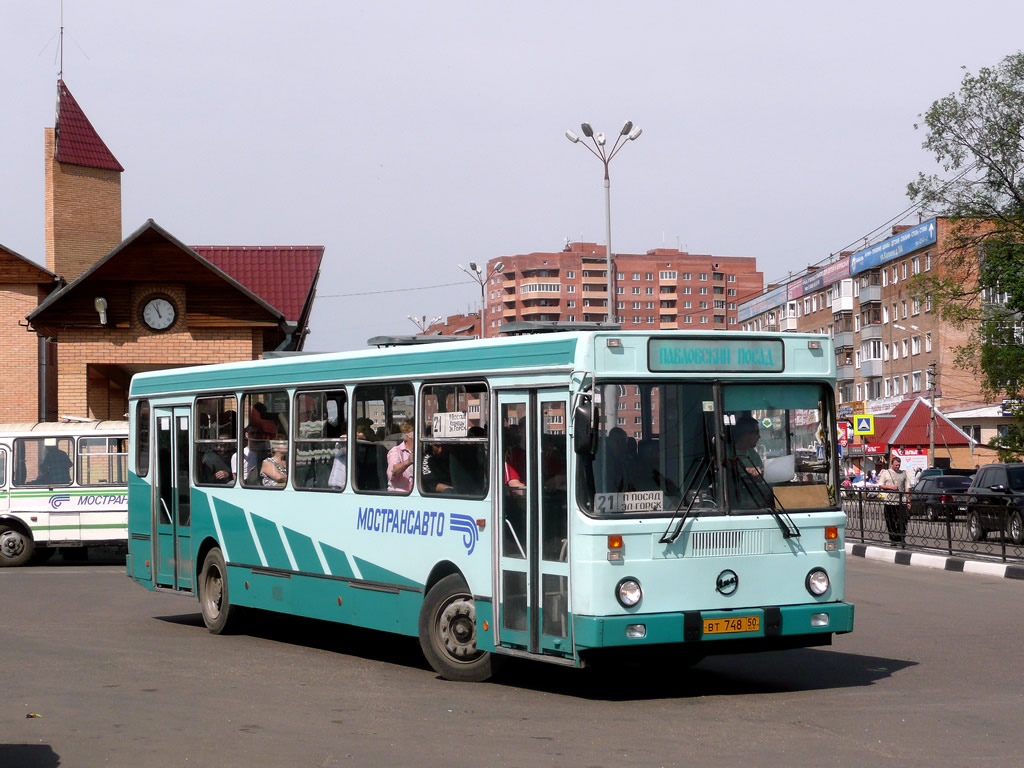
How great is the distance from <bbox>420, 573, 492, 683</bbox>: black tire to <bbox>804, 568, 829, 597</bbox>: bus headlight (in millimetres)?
2332

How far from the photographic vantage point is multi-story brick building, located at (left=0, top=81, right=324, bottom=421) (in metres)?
35.0

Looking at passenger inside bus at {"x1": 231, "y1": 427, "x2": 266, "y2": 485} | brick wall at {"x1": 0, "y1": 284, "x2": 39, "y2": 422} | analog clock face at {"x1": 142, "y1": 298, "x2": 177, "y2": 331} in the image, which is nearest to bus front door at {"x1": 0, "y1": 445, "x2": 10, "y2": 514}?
analog clock face at {"x1": 142, "y1": 298, "x2": 177, "y2": 331}

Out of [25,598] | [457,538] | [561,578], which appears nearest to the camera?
[561,578]

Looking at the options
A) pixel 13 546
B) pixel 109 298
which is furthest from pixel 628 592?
pixel 109 298

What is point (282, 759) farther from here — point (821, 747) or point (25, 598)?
point (25, 598)

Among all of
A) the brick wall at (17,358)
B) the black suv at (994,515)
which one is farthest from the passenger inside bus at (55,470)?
the brick wall at (17,358)

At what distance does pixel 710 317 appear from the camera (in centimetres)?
19325

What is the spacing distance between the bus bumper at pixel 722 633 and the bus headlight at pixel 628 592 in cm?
9

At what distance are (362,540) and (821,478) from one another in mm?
3835

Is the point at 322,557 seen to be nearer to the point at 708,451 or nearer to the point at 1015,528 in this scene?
the point at 708,451

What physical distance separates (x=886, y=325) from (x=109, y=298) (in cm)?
6976

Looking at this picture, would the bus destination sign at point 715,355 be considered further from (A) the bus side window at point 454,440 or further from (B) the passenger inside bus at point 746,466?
(A) the bus side window at point 454,440

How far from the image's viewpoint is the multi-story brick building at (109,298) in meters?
35.0

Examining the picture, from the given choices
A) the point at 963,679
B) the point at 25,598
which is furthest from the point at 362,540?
the point at 25,598
